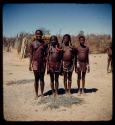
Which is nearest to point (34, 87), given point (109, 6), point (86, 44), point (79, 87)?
point (79, 87)

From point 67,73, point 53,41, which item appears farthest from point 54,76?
point 53,41

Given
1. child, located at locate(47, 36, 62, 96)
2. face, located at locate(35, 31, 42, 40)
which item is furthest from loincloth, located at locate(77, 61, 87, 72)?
face, located at locate(35, 31, 42, 40)

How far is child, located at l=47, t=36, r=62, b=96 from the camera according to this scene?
3264mm

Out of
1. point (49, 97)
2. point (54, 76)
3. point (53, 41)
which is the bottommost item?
point (49, 97)

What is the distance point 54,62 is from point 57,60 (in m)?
0.03

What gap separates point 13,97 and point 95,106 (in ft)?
2.54

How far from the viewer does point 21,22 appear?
3.25 meters

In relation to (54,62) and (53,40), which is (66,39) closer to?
(53,40)

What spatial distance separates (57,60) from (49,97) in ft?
1.17

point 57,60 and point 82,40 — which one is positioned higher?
point 82,40

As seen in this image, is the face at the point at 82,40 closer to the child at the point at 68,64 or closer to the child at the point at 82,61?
the child at the point at 82,61

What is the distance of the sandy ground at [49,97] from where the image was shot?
3238 millimetres

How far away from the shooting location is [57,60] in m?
3.29

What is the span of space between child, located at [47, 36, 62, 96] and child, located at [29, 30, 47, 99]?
5cm
